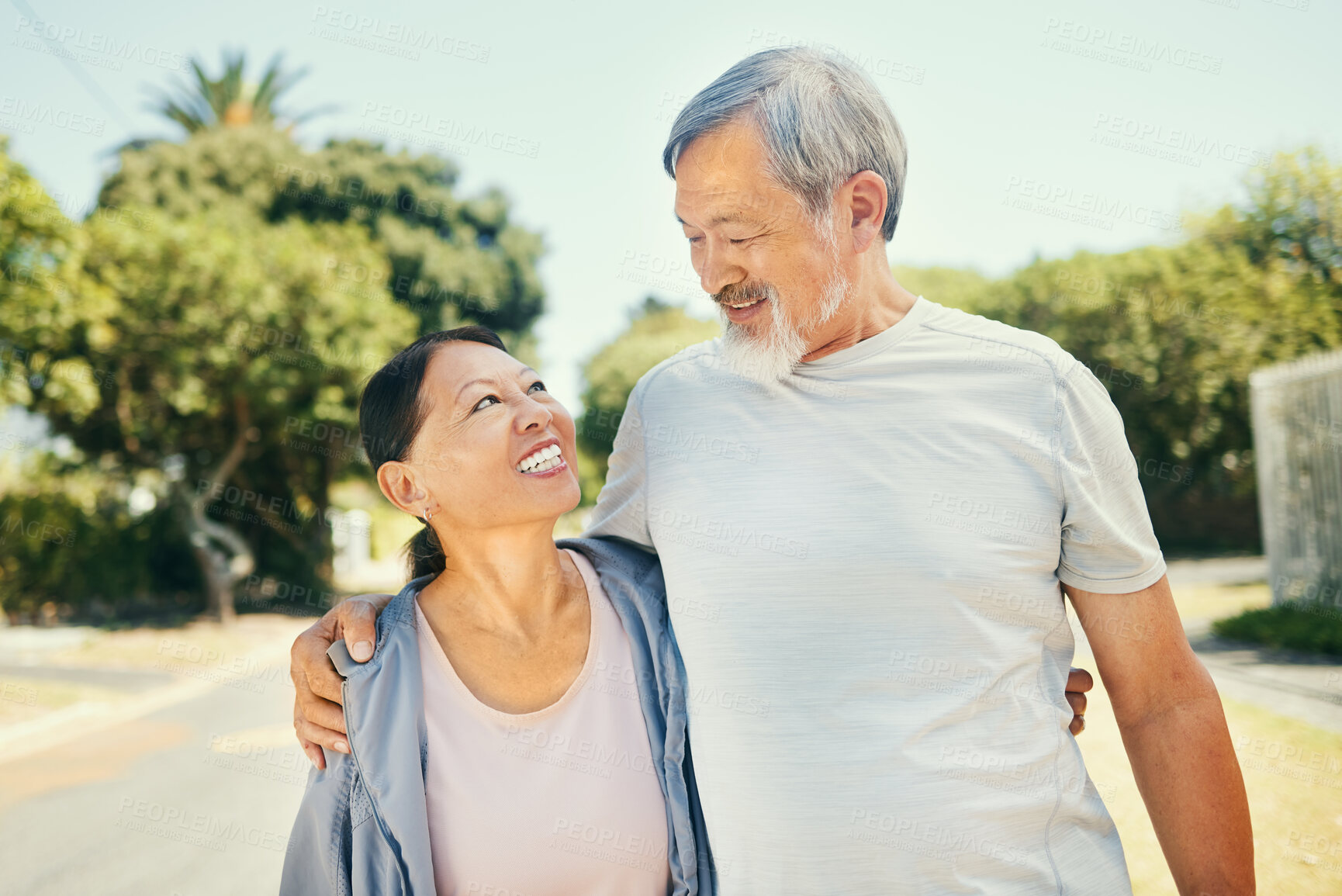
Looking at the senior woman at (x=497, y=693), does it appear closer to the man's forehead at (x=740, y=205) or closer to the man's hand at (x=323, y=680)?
the man's hand at (x=323, y=680)

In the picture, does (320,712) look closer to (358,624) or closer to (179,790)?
(358,624)

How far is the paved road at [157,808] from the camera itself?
5.42 m

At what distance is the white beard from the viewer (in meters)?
2.16

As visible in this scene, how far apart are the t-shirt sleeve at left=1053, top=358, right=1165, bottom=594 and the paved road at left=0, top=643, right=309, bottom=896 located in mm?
5121

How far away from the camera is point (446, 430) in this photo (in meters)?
2.47

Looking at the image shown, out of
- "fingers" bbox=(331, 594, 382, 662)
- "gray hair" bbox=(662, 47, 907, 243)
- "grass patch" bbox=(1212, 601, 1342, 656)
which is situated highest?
"gray hair" bbox=(662, 47, 907, 243)

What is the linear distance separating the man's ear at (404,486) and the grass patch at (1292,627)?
8.44 m

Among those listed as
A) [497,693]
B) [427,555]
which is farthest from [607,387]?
[497,693]

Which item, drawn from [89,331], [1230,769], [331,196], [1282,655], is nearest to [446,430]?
[1230,769]

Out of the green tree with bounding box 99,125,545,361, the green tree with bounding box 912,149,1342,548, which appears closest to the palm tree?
the green tree with bounding box 99,125,545,361

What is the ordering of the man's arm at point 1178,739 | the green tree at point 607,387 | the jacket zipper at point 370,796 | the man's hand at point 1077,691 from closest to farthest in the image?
the man's arm at point 1178,739, the jacket zipper at point 370,796, the man's hand at point 1077,691, the green tree at point 607,387

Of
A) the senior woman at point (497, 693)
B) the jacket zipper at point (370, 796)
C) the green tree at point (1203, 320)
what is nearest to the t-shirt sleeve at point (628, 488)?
the senior woman at point (497, 693)

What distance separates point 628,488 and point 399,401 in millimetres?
681

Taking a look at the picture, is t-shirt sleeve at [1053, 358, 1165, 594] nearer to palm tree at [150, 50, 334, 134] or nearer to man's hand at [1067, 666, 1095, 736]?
man's hand at [1067, 666, 1095, 736]
